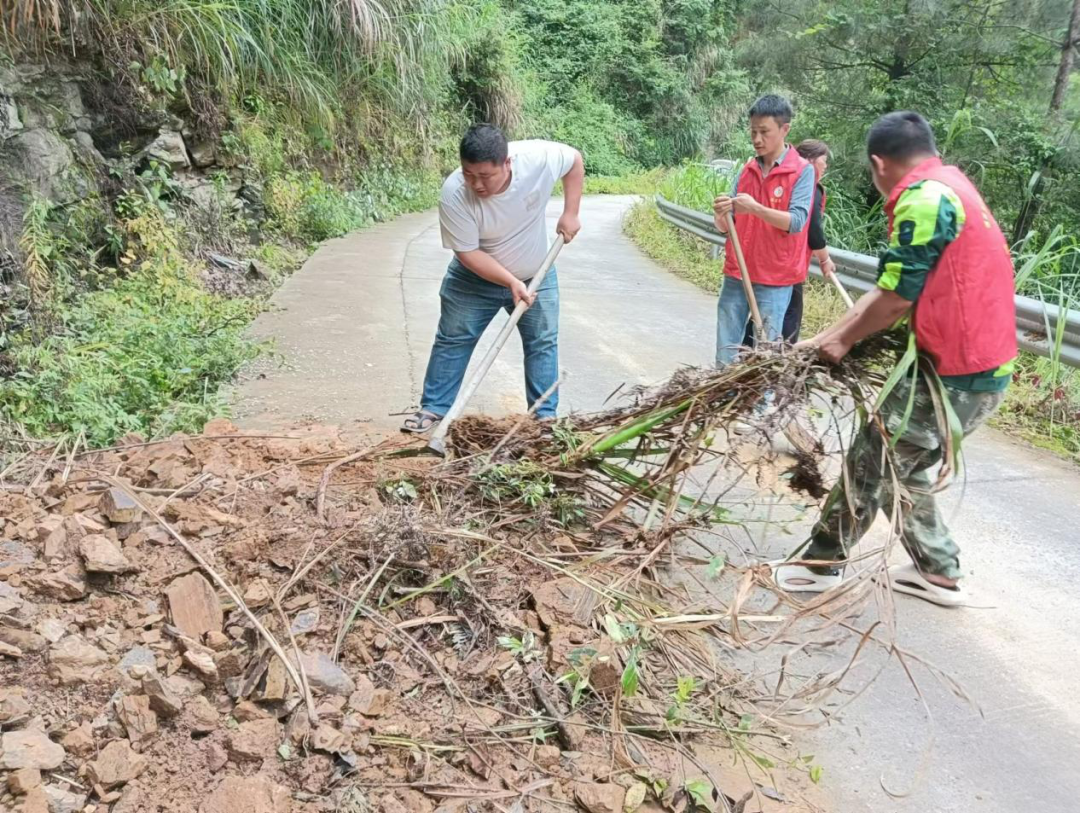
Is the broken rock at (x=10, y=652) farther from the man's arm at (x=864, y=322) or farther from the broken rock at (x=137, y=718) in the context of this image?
the man's arm at (x=864, y=322)

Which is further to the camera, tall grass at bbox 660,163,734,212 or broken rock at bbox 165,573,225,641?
tall grass at bbox 660,163,734,212

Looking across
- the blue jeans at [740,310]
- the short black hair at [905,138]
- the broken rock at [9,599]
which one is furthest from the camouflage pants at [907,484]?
the broken rock at [9,599]

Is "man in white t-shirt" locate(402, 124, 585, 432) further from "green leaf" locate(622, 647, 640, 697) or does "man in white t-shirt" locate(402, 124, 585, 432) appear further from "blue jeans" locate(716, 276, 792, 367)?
"green leaf" locate(622, 647, 640, 697)

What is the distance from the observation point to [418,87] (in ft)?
46.5

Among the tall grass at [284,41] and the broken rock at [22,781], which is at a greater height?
the tall grass at [284,41]

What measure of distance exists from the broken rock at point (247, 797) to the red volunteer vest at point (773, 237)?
3.45 m

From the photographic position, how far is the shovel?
3500 mm

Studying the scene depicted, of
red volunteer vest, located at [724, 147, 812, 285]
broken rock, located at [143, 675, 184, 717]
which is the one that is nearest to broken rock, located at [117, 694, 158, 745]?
broken rock, located at [143, 675, 184, 717]

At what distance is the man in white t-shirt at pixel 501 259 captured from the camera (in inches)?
156

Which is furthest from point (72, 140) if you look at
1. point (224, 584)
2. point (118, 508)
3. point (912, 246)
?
point (912, 246)

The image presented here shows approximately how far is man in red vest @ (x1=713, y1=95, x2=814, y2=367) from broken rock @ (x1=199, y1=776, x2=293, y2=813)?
2.97 m

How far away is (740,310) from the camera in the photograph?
4547 mm

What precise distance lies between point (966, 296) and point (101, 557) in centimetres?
283

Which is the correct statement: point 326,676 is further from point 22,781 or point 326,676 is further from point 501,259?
point 501,259
